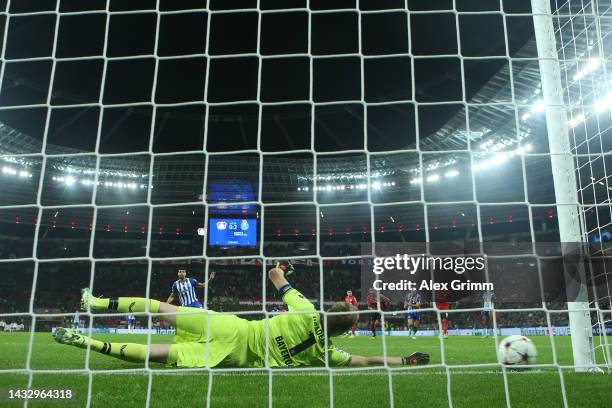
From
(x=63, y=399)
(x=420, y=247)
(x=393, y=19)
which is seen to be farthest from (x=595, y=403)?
(x=420, y=247)

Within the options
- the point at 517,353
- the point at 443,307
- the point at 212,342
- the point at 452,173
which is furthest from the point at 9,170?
the point at 517,353

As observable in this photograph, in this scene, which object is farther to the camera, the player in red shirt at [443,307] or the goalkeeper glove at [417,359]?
the player in red shirt at [443,307]

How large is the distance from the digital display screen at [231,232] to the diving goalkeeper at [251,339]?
41.5 ft

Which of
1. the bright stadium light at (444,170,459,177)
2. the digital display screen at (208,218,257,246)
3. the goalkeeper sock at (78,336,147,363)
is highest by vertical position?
the bright stadium light at (444,170,459,177)

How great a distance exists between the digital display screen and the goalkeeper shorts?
12818 millimetres

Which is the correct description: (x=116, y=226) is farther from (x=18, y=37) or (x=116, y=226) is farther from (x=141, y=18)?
(x=141, y=18)

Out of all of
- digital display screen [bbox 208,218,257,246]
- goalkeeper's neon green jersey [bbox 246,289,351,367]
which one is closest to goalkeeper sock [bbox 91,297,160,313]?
goalkeeper's neon green jersey [bbox 246,289,351,367]

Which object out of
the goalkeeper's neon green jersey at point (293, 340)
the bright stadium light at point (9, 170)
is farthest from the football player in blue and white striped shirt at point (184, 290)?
the bright stadium light at point (9, 170)

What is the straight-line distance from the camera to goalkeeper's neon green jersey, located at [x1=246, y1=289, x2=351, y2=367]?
4.17 meters

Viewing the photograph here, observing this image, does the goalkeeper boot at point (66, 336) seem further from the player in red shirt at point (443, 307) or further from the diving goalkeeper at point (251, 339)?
the player in red shirt at point (443, 307)

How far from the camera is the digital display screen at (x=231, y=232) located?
704 inches

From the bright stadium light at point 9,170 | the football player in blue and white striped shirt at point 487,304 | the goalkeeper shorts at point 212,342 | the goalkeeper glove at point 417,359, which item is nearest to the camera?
the goalkeeper shorts at point 212,342

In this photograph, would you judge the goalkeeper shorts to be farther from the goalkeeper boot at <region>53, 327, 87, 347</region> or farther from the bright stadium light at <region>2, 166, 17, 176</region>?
the bright stadium light at <region>2, 166, 17, 176</region>

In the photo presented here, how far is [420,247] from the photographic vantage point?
75.7 feet
